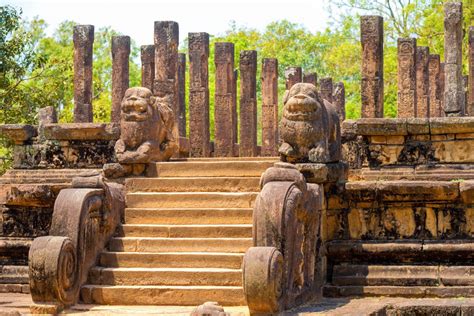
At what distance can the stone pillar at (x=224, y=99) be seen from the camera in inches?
945

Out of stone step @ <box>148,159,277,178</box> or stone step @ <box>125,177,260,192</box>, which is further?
stone step @ <box>148,159,277,178</box>

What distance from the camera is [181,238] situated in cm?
1121

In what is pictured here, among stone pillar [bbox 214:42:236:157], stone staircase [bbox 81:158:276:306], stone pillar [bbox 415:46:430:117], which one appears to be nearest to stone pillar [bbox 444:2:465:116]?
stone pillar [bbox 214:42:236:157]

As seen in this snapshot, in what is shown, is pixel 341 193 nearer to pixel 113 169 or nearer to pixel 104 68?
pixel 113 169

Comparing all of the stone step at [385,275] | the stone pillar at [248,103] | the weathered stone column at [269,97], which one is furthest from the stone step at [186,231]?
the weathered stone column at [269,97]

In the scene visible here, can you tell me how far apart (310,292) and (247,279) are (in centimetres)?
126

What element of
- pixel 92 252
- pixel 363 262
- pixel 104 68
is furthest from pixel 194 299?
pixel 104 68

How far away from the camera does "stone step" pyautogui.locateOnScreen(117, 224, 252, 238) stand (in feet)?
36.5

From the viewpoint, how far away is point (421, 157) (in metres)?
12.1

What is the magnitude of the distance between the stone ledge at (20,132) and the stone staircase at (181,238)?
6.22 feet

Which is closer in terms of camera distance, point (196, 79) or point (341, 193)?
point (341, 193)

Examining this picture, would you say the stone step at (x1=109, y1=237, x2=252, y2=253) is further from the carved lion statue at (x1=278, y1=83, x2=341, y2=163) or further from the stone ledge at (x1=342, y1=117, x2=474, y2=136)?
the stone ledge at (x1=342, y1=117, x2=474, y2=136)

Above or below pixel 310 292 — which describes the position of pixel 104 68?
above

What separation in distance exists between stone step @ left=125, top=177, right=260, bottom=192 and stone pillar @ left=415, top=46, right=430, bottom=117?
16.2 m
